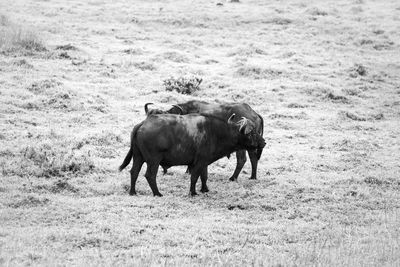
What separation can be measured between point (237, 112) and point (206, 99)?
6437 millimetres

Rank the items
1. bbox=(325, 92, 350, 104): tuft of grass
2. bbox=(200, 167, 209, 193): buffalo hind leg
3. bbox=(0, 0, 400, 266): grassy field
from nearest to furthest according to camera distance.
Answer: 1. bbox=(0, 0, 400, 266): grassy field
2. bbox=(200, 167, 209, 193): buffalo hind leg
3. bbox=(325, 92, 350, 104): tuft of grass

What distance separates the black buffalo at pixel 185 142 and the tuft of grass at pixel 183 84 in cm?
778

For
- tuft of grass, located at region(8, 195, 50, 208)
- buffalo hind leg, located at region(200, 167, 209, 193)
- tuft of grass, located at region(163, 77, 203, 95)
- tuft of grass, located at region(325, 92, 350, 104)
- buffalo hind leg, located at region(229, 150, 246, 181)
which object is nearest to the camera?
tuft of grass, located at region(8, 195, 50, 208)

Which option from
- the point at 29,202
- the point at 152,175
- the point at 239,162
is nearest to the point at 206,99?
the point at 239,162

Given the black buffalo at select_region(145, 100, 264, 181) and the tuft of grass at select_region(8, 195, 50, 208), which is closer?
the tuft of grass at select_region(8, 195, 50, 208)

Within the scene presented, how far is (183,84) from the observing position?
19109 mm

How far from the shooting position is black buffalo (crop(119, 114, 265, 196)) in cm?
1009

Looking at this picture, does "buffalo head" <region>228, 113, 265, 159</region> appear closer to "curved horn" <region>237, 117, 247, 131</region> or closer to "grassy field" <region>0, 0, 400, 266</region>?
"curved horn" <region>237, 117, 247, 131</region>

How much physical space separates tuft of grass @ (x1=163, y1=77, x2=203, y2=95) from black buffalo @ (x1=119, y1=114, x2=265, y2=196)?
7785mm

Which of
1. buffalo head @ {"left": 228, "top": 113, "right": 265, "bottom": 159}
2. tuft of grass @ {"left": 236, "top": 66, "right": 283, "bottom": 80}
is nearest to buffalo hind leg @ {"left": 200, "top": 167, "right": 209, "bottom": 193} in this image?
buffalo head @ {"left": 228, "top": 113, "right": 265, "bottom": 159}

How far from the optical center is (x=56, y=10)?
3058cm

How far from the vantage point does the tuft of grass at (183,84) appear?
62.2 feet

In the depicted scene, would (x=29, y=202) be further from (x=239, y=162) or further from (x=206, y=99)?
(x=206, y=99)

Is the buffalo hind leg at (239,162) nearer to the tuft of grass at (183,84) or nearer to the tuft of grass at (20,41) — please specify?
the tuft of grass at (183,84)
